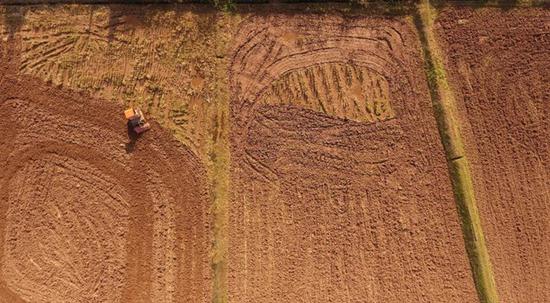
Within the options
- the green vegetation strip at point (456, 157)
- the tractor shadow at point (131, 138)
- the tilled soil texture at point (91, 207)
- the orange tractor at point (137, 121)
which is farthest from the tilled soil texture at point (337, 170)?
the tractor shadow at point (131, 138)

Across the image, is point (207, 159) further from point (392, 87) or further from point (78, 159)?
point (392, 87)

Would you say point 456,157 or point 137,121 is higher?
point 137,121

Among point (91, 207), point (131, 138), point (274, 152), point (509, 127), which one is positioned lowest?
point (91, 207)

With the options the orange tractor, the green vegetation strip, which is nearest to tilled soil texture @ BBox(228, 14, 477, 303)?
the green vegetation strip

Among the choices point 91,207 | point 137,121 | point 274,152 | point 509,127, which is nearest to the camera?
point 91,207

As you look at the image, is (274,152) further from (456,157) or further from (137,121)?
(456,157)

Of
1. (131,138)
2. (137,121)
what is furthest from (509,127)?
(131,138)

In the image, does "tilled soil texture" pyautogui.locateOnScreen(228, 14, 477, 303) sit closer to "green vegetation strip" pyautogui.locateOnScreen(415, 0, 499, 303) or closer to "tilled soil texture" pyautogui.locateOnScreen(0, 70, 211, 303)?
"green vegetation strip" pyautogui.locateOnScreen(415, 0, 499, 303)
